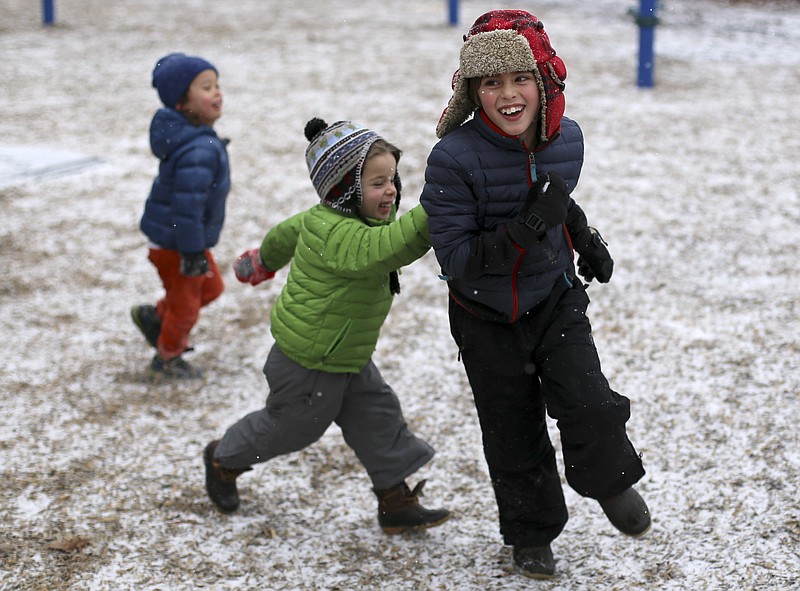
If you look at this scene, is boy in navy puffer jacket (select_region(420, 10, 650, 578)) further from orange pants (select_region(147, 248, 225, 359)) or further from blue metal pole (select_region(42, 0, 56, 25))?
blue metal pole (select_region(42, 0, 56, 25))

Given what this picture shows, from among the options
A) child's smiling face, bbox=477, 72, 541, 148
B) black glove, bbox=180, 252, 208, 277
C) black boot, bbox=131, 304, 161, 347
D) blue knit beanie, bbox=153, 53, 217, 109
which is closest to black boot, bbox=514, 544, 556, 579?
child's smiling face, bbox=477, 72, 541, 148

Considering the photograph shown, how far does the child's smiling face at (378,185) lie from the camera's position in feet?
10.2

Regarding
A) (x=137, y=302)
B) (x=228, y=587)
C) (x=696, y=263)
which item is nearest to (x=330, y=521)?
(x=228, y=587)

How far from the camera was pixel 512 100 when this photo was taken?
108 inches

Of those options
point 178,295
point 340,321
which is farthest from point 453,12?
point 340,321

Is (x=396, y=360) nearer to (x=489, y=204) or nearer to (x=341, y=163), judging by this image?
(x=341, y=163)

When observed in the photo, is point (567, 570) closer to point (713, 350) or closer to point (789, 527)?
point (789, 527)

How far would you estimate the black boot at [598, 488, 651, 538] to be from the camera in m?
2.96

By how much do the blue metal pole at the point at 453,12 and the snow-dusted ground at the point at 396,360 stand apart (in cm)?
352

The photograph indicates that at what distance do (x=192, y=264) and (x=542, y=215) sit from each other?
2.28 meters

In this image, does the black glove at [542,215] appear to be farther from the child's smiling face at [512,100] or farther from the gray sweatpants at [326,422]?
the gray sweatpants at [326,422]

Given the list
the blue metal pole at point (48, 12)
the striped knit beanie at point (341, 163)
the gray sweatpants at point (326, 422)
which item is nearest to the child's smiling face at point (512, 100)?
the striped knit beanie at point (341, 163)

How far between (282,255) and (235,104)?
694 centimetres

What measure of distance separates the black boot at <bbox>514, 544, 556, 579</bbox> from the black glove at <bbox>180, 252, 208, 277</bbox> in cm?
206
